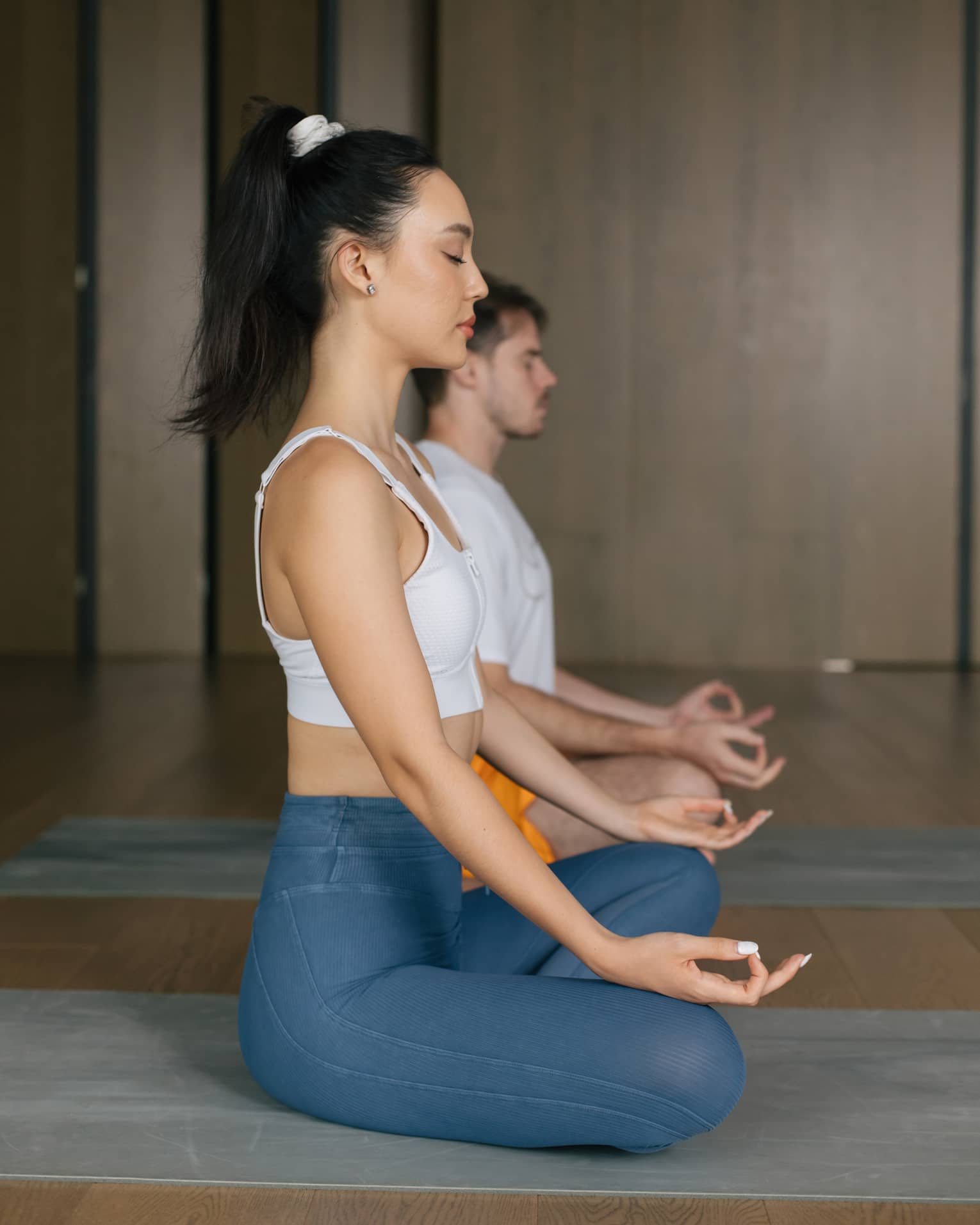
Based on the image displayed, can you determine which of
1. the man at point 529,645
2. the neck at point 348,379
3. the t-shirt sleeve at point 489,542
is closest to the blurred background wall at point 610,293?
the man at point 529,645

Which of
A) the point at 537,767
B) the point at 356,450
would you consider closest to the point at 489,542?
the point at 537,767

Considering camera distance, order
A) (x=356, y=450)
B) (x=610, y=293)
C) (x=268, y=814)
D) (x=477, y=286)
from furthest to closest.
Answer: (x=610, y=293), (x=268, y=814), (x=477, y=286), (x=356, y=450)

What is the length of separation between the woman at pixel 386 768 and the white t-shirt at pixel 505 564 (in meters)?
0.75

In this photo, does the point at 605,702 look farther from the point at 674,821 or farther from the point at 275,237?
the point at 275,237

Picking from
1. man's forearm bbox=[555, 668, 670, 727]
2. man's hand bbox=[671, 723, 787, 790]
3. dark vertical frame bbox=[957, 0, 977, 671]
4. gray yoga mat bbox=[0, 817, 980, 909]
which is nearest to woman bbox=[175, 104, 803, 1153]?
man's hand bbox=[671, 723, 787, 790]

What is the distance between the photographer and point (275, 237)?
1.51m

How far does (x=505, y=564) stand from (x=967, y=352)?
4.99 meters

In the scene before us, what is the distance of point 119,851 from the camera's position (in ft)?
9.77

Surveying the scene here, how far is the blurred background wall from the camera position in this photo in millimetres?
6758

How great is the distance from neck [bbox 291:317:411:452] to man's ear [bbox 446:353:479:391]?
1099 millimetres

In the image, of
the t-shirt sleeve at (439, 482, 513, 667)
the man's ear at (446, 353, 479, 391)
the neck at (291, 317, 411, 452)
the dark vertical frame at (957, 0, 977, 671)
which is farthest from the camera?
the dark vertical frame at (957, 0, 977, 671)

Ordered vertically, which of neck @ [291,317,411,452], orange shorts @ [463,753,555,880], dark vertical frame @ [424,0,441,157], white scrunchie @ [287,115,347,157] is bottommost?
orange shorts @ [463,753,555,880]

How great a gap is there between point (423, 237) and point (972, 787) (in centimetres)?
284

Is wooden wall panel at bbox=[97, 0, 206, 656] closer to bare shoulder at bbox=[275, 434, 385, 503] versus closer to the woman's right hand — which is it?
bare shoulder at bbox=[275, 434, 385, 503]
